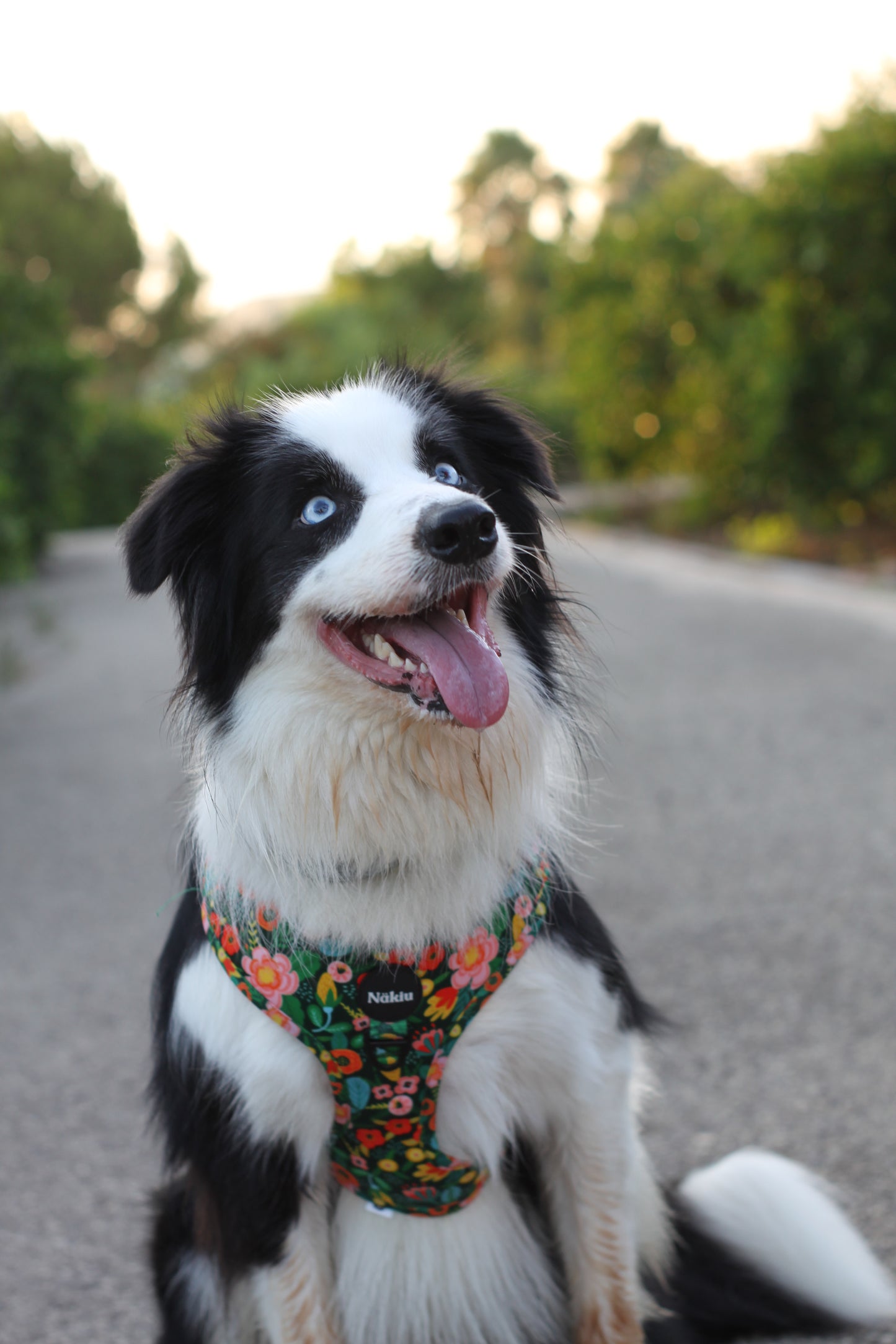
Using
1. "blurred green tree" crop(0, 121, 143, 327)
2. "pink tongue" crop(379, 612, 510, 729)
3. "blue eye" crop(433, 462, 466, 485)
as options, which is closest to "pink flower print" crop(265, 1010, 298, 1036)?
"pink tongue" crop(379, 612, 510, 729)

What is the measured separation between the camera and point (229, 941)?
1.98m

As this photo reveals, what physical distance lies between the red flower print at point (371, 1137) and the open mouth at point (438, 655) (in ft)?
2.47

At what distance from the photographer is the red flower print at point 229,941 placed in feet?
6.48

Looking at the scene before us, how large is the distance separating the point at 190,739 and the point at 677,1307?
155 centimetres

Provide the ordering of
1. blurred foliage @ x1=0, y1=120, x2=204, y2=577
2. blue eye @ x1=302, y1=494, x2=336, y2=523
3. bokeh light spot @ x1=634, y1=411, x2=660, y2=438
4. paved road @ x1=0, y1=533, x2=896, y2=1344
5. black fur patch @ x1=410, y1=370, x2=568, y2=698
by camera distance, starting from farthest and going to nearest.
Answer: blurred foliage @ x1=0, y1=120, x2=204, y2=577 < bokeh light spot @ x1=634, y1=411, x2=660, y2=438 < paved road @ x1=0, y1=533, x2=896, y2=1344 < black fur patch @ x1=410, y1=370, x2=568, y2=698 < blue eye @ x1=302, y1=494, x2=336, y2=523

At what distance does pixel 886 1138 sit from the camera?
2.94 metres

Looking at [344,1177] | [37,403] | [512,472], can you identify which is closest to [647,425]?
[37,403]

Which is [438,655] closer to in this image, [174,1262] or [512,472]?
[512,472]

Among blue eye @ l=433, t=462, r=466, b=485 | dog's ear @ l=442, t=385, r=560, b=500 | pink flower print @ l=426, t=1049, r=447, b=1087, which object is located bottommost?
pink flower print @ l=426, t=1049, r=447, b=1087

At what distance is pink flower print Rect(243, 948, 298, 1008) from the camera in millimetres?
1935

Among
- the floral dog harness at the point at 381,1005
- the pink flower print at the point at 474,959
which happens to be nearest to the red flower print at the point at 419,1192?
the floral dog harness at the point at 381,1005

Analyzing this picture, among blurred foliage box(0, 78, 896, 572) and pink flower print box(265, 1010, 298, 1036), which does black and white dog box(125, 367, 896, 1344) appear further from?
blurred foliage box(0, 78, 896, 572)

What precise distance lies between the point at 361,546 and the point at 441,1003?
79 cm

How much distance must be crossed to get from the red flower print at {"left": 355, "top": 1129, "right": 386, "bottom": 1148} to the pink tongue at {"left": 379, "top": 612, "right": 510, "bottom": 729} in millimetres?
753
